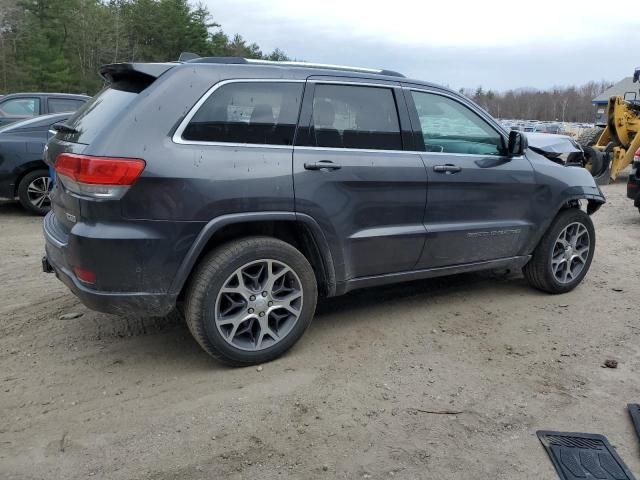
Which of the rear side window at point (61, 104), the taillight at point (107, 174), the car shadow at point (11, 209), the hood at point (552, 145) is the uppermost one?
the rear side window at point (61, 104)

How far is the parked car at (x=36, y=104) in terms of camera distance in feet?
33.6

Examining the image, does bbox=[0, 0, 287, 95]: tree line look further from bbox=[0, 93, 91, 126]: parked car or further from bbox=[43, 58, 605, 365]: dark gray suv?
bbox=[43, 58, 605, 365]: dark gray suv

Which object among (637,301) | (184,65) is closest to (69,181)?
(184,65)

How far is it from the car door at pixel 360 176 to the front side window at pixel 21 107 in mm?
8626

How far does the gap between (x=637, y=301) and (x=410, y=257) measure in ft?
7.62

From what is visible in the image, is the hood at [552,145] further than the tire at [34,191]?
No

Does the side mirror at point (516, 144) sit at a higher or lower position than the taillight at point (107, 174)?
higher

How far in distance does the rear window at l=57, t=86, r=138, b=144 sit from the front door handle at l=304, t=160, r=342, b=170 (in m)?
1.10

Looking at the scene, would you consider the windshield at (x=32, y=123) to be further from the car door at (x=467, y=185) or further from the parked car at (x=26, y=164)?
the car door at (x=467, y=185)

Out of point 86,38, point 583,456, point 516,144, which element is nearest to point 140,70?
point 516,144

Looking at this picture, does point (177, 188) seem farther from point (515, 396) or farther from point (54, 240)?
point (515, 396)

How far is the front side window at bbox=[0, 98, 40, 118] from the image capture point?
10.3 metres

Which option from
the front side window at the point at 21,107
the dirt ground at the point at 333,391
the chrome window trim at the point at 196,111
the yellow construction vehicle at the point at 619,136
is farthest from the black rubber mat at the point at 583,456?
the yellow construction vehicle at the point at 619,136

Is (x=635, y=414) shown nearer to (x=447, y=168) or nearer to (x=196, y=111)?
(x=447, y=168)
